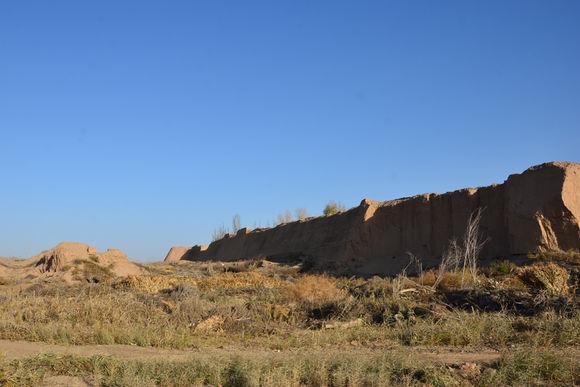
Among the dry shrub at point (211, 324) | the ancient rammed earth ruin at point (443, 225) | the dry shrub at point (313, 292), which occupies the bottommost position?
the dry shrub at point (211, 324)

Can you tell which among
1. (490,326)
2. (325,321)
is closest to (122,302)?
(325,321)

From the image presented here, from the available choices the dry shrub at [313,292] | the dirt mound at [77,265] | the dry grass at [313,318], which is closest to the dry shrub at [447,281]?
the dry grass at [313,318]

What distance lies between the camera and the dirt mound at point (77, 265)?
98.2ft

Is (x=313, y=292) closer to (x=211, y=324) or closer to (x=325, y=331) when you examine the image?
(x=211, y=324)

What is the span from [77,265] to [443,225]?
2012 cm

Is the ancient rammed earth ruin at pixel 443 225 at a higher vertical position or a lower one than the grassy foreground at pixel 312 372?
higher

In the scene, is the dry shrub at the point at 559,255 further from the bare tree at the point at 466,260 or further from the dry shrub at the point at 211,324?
the dry shrub at the point at 211,324

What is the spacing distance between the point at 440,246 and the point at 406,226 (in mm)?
3507

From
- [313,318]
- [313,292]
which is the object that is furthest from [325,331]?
[313,292]

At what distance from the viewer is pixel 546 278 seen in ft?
54.5

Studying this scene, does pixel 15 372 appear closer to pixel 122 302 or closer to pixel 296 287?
pixel 122 302

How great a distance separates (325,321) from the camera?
12.7 meters

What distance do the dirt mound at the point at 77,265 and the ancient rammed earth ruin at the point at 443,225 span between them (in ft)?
41.2

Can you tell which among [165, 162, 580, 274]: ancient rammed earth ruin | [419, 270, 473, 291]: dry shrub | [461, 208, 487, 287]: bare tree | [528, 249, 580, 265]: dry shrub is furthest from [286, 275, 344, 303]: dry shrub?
[165, 162, 580, 274]: ancient rammed earth ruin
